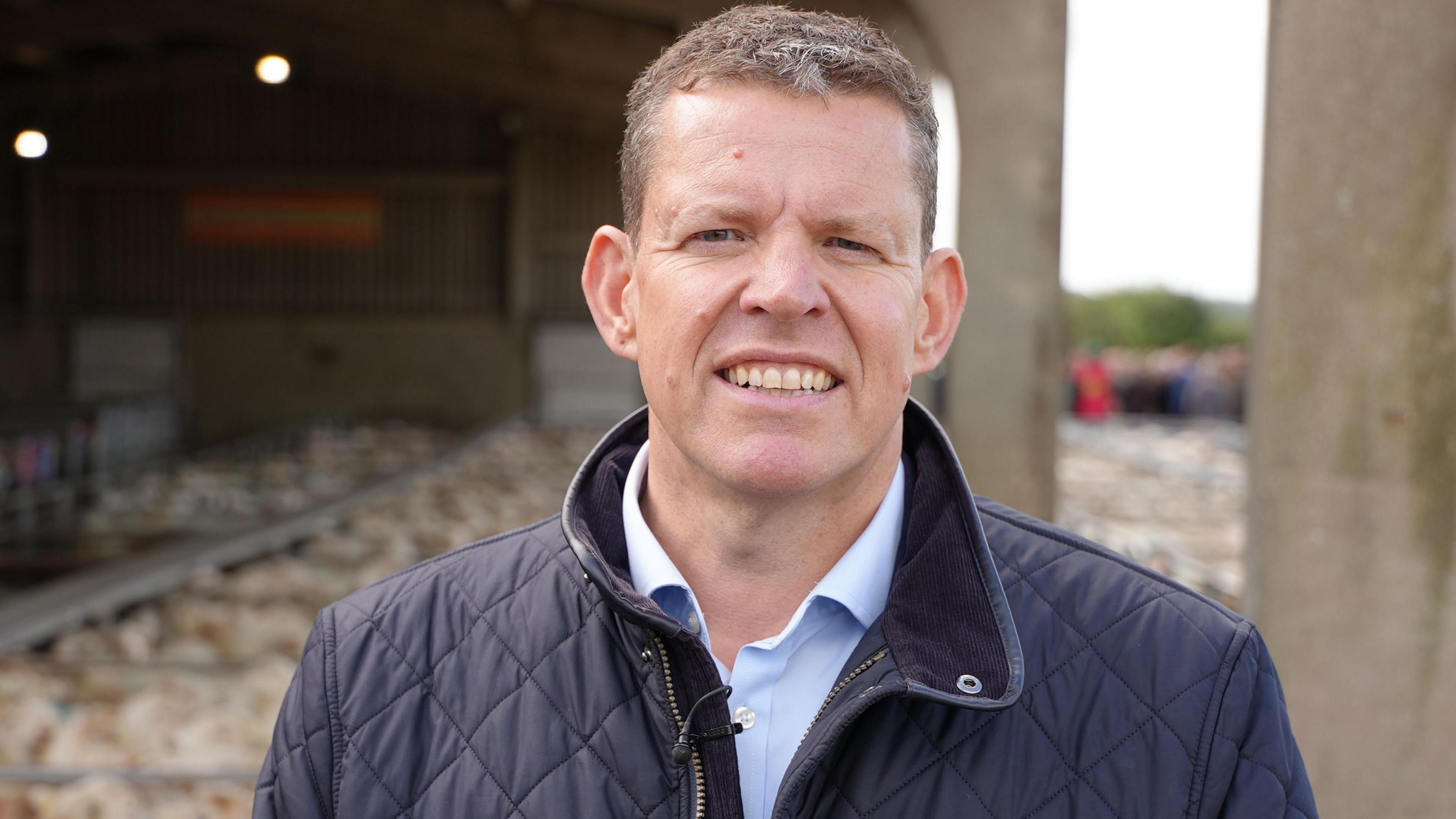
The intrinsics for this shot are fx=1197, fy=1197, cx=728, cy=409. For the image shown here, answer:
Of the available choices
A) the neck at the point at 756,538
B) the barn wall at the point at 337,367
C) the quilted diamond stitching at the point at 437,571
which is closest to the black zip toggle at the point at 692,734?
the neck at the point at 756,538

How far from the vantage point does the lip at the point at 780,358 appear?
1412mm

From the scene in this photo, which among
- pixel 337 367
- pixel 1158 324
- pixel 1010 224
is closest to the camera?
pixel 1010 224

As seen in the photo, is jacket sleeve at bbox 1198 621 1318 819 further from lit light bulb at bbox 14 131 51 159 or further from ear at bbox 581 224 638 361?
lit light bulb at bbox 14 131 51 159

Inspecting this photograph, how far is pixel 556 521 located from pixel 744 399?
0.43m

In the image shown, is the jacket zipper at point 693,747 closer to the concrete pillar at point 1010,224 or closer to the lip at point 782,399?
the lip at point 782,399

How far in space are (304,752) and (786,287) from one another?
83 centimetres

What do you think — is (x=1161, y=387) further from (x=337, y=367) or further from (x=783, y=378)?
(x=783, y=378)

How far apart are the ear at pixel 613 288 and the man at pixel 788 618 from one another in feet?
0.19

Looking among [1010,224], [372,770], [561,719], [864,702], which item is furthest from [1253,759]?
[1010,224]

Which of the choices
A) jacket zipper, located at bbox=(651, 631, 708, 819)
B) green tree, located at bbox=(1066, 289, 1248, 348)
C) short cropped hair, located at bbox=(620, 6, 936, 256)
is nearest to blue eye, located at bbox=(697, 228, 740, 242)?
short cropped hair, located at bbox=(620, 6, 936, 256)

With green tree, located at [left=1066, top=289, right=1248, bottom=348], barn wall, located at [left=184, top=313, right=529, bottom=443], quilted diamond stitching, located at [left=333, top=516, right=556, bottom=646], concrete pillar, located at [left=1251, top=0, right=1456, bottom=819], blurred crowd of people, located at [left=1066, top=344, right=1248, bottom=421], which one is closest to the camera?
quilted diamond stitching, located at [left=333, top=516, right=556, bottom=646]

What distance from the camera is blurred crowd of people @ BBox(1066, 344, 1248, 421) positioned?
20453 millimetres

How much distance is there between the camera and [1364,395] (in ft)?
10.8

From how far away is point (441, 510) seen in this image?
1120 centimetres
